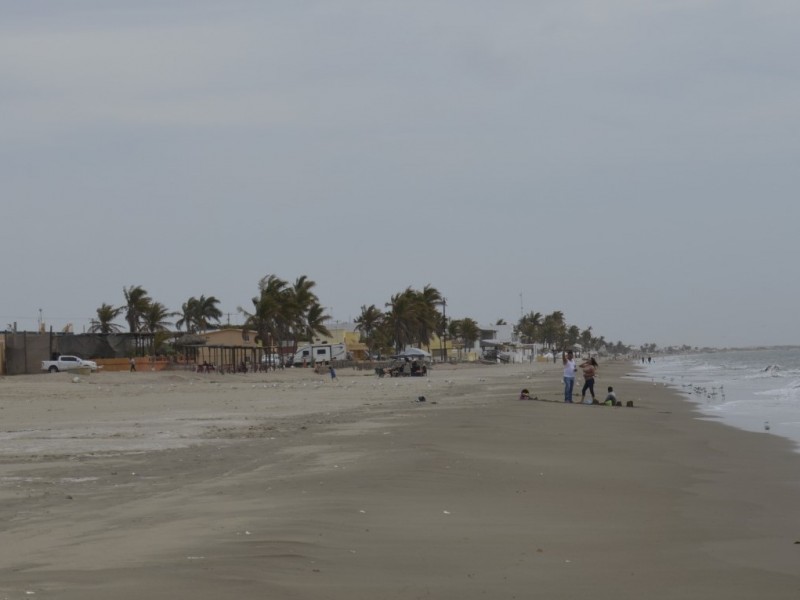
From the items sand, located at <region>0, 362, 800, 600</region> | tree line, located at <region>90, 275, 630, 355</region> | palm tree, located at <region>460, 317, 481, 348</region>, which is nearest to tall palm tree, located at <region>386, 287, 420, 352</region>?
tree line, located at <region>90, 275, 630, 355</region>

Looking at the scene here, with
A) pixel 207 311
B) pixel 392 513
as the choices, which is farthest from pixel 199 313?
pixel 392 513

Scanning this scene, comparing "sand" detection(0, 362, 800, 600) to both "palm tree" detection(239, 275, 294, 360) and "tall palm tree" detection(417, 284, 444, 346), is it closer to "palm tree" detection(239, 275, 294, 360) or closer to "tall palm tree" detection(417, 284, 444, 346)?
"palm tree" detection(239, 275, 294, 360)

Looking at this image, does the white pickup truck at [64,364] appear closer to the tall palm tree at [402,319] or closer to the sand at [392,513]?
the sand at [392,513]

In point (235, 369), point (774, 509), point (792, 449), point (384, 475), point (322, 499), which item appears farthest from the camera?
point (235, 369)

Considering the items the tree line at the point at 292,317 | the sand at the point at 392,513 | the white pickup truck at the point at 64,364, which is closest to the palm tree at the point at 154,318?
the tree line at the point at 292,317

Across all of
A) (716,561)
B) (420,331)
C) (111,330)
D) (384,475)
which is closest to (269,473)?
(384,475)

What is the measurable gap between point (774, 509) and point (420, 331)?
10993 cm

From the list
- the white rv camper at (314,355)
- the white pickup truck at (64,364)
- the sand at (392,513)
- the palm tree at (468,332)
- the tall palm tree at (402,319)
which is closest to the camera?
the sand at (392,513)

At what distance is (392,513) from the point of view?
8.73 metres

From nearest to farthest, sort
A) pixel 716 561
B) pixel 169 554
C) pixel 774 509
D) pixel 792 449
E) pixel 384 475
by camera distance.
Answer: pixel 169 554
pixel 716 561
pixel 774 509
pixel 384 475
pixel 792 449

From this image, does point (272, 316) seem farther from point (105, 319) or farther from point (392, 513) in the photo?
point (392, 513)

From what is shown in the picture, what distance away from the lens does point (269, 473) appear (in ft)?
37.6

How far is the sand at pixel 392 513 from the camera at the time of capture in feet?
20.3

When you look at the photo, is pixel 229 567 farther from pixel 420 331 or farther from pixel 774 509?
pixel 420 331
